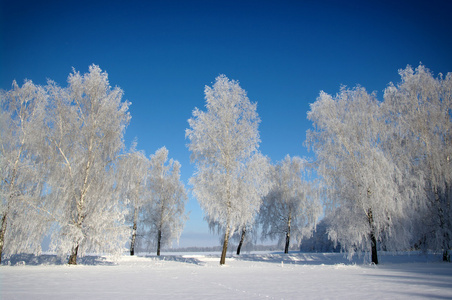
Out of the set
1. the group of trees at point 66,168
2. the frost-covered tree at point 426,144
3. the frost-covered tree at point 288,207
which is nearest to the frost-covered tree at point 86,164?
the group of trees at point 66,168

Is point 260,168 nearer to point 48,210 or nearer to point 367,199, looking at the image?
point 367,199

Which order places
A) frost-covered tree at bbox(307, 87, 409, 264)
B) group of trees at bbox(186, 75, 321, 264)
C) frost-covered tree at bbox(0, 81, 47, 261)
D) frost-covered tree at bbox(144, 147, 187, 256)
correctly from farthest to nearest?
1. frost-covered tree at bbox(144, 147, 187, 256)
2. group of trees at bbox(186, 75, 321, 264)
3. frost-covered tree at bbox(307, 87, 409, 264)
4. frost-covered tree at bbox(0, 81, 47, 261)

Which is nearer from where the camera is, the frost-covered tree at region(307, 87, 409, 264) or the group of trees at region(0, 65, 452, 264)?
the group of trees at region(0, 65, 452, 264)

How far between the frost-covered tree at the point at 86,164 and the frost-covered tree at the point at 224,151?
4810mm

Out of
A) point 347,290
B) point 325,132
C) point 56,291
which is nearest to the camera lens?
point 56,291

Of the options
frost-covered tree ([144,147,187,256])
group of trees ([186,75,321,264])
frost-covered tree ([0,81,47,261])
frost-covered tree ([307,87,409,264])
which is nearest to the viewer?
frost-covered tree ([0,81,47,261])

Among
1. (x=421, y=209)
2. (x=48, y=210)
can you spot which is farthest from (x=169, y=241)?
(x=421, y=209)

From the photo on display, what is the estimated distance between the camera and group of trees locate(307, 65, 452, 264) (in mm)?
15953

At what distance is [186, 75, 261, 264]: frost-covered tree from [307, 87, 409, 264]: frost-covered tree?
4.74m

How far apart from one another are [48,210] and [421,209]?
21.9 m

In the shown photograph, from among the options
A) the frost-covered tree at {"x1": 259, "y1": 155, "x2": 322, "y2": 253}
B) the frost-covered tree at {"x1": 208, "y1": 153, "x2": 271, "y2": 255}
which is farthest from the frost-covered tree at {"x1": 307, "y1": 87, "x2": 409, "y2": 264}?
the frost-covered tree at {"x1": 259, "y1": 155, "x2": 322, "y2": 253}

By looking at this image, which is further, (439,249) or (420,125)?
(420,125)

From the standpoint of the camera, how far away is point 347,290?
6789 millimetres

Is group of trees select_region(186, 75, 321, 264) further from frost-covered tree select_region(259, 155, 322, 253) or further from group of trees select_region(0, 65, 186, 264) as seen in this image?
frost-covered tree select_region(259, 155, 322, 253)
